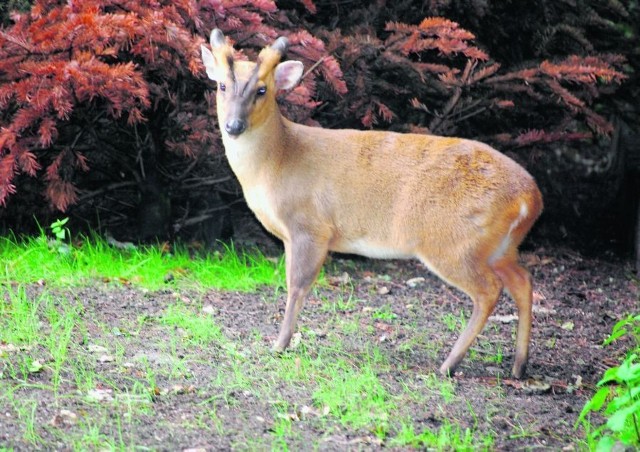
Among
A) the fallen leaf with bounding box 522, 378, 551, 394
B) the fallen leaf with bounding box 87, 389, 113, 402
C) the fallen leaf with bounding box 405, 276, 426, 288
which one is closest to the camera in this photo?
the fallen leaf with bounding box 87, 389, 113, 402

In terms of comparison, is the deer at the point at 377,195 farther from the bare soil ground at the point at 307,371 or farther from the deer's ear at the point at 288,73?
the bare soil ground at the point at 307,371

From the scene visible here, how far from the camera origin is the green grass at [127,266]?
6822mm

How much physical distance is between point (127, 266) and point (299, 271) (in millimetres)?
1939

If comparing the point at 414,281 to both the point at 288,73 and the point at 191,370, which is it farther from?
the point at 191,370

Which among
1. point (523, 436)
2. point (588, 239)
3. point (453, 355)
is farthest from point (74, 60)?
point (588, 239)

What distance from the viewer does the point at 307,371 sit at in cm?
523

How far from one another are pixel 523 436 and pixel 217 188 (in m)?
4.29

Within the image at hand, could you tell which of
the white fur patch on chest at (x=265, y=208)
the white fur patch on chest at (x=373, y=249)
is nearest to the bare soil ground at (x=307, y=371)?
the white fur patch on chest at (x=373, y=249)

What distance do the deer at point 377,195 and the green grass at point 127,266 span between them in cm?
139

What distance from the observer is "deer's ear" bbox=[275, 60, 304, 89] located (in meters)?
5.68

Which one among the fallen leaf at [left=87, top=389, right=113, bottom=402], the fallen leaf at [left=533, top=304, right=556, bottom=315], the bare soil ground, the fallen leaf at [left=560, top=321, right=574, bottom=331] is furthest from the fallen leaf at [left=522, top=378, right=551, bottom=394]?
the fallen leaf at [left=87, top=389, right=113, bottom=402]

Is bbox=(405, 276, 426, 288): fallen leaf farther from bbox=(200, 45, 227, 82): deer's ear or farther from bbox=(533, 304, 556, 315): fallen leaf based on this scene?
bbox=(200, 45, 227, 82): deer's ear

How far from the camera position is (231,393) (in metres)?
4.82

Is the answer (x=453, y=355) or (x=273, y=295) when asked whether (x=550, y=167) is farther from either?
(x=453, y=355)
